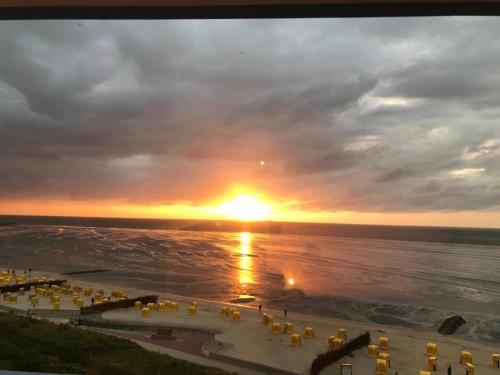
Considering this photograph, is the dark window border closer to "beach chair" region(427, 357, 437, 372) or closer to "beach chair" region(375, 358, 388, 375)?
"beach chair" region(375, 358, 388, 375)

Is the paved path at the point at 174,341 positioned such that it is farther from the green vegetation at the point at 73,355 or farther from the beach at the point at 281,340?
the green vegetation at the point at 73,355

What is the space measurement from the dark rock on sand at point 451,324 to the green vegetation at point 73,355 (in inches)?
877

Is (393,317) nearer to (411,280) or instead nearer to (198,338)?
(198,338)

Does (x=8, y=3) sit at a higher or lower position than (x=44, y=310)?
higher

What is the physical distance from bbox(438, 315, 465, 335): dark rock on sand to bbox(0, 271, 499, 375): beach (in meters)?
0.85

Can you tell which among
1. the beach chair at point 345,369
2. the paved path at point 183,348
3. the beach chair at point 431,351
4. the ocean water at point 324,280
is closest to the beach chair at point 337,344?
the beach chair at point 345,369

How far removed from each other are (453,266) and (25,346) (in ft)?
222

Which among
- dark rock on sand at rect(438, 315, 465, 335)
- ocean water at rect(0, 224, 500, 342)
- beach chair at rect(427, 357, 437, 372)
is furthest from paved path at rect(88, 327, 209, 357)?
dark rock on sand at rect(438, 315, 465, 335)

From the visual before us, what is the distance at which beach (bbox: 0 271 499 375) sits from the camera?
1741cm

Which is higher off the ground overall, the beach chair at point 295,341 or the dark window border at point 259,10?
the dark window border at point 259,10

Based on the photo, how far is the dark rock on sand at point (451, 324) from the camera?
2792 cm

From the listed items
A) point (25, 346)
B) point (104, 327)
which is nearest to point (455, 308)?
point (104, 327)

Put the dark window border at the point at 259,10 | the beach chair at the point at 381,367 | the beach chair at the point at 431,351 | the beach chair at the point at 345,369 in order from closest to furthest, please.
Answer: the dark window border at the point at 259,10
the beach chair at the point at 345,369
the beach chair at the point at 381,367
the beach chair at the point at 431,351

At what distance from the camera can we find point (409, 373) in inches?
665
